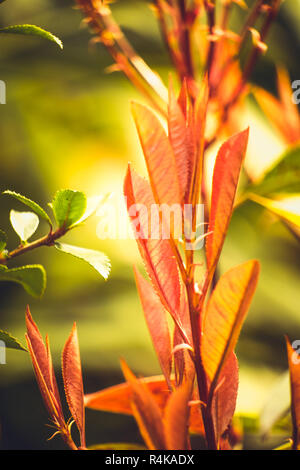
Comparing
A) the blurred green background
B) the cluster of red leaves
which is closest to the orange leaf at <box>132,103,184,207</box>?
the cluster of red leaves

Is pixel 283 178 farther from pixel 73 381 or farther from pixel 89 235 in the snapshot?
pixel 89 235

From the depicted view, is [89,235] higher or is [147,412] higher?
[89,235]

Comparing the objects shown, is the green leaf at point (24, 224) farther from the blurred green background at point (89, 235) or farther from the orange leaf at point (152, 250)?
the blurred green background at point (89, 235)

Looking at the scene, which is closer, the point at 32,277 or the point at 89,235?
the point at 32,277

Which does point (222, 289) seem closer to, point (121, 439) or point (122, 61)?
point (122, 61)

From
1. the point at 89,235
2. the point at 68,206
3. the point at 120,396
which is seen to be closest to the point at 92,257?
the point at 68,206

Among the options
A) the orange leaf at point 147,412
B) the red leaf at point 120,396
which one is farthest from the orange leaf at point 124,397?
the orange leaf at point 147,412

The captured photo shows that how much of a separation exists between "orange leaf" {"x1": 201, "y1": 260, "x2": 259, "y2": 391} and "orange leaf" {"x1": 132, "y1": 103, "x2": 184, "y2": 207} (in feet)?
0.14

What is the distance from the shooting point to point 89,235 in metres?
0.68

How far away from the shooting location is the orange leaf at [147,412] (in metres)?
0.18

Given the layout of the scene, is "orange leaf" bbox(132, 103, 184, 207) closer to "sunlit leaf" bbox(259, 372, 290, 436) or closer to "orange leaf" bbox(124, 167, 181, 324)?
"orange leaf" bbox(124, 167, 181, 324)

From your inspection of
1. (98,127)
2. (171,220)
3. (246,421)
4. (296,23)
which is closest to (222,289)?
(171,220)

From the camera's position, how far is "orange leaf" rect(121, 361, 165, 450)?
0.18m

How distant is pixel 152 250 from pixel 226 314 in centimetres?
4
